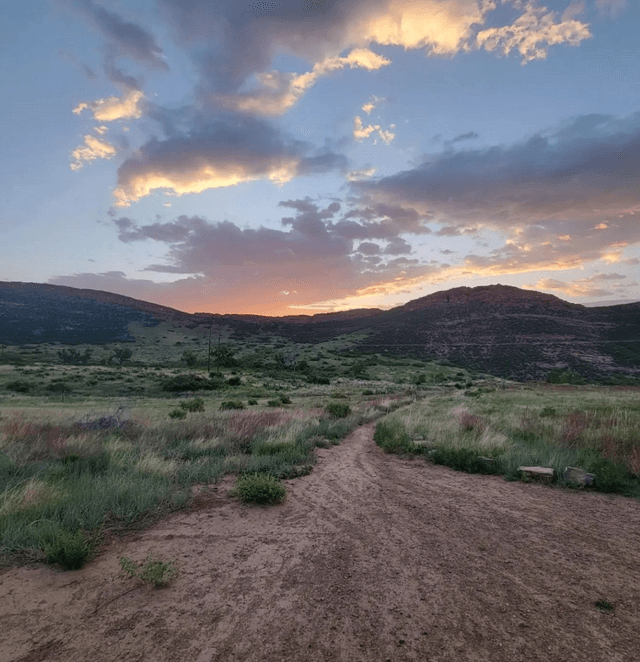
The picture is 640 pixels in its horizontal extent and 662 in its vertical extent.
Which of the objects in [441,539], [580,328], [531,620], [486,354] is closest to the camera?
[531,620]

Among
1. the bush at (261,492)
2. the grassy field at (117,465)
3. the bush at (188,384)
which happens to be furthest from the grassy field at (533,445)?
the bush at (188,384)

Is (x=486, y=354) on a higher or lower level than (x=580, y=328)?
lower

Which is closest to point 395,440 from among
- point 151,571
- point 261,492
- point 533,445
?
point 533,445

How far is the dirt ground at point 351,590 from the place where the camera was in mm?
3688

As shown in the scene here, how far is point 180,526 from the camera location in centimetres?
633

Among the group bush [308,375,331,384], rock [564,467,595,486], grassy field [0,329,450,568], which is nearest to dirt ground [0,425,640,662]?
grassy field [0,329,450,568]

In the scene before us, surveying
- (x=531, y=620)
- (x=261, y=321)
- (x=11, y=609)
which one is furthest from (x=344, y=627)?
(x=261, y=321)

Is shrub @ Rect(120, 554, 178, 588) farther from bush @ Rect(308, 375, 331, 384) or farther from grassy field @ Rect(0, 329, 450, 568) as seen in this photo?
bush @ Rect(308, 375, 331, 384)

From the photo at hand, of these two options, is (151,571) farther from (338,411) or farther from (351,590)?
(338,411)

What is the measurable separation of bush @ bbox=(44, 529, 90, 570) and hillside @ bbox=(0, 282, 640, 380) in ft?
231

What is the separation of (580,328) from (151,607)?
106 m

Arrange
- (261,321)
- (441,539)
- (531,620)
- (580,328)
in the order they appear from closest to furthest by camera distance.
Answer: (531,620) → (441,539) → (580,328) → (261,321)

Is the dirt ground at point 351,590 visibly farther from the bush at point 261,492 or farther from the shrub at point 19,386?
the shrub at point 19,386

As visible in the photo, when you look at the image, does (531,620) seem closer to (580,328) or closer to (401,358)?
(401,358)
